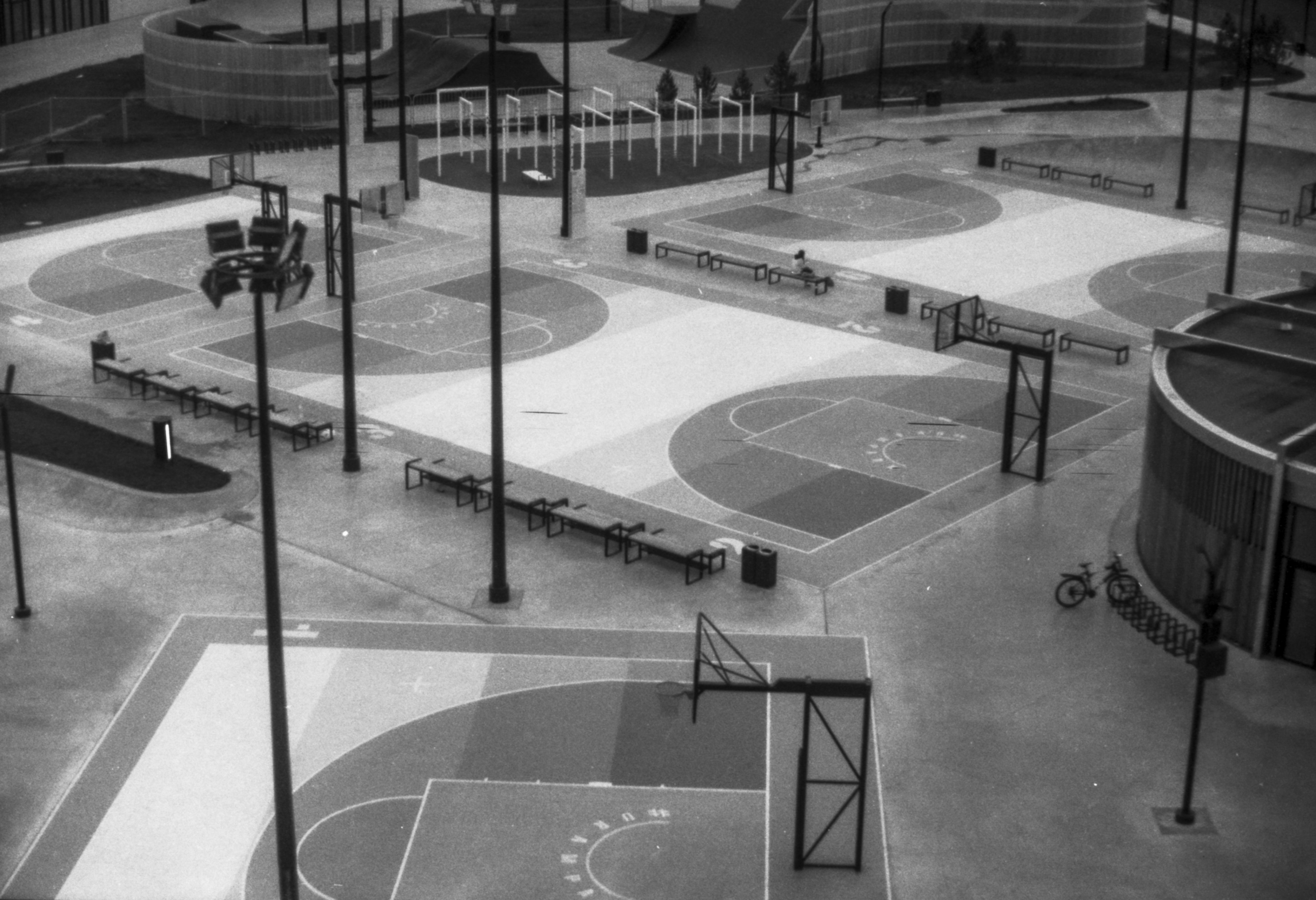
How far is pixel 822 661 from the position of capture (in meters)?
30.0

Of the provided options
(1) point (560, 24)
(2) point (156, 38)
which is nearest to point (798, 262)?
(2) point (156, 38)

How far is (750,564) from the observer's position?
3241 centimetres

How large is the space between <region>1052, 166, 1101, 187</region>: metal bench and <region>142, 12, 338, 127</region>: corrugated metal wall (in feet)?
88.9

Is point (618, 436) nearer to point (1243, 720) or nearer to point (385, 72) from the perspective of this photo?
point (1243, 720)

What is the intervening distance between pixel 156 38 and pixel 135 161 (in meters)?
9.24

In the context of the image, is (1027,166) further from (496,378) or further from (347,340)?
(496,378)

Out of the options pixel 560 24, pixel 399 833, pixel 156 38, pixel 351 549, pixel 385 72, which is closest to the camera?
pixel 399 833

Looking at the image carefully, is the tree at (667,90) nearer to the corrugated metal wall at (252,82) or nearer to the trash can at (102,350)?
the corrugated metal wall at (252,82)

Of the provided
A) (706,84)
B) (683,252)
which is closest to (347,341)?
(683,252)

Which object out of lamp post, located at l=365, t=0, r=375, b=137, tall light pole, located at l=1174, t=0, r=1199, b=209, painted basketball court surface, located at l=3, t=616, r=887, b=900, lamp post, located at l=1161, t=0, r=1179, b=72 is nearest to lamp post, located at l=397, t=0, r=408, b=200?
lamp post, located at l=365, t=0, r=375, b=137

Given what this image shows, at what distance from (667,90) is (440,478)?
42.1 m

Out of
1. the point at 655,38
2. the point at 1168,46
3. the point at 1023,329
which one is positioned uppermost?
the point at 1168,46

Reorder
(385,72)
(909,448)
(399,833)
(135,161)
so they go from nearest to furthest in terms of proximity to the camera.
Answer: (399,833) < (909,448) < (135,161) < (385,72)

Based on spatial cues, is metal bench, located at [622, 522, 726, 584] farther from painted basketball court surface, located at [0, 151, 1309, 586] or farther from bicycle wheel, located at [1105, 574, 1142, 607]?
bicycle wheel, located at [1105, 574, 1142, 607]
